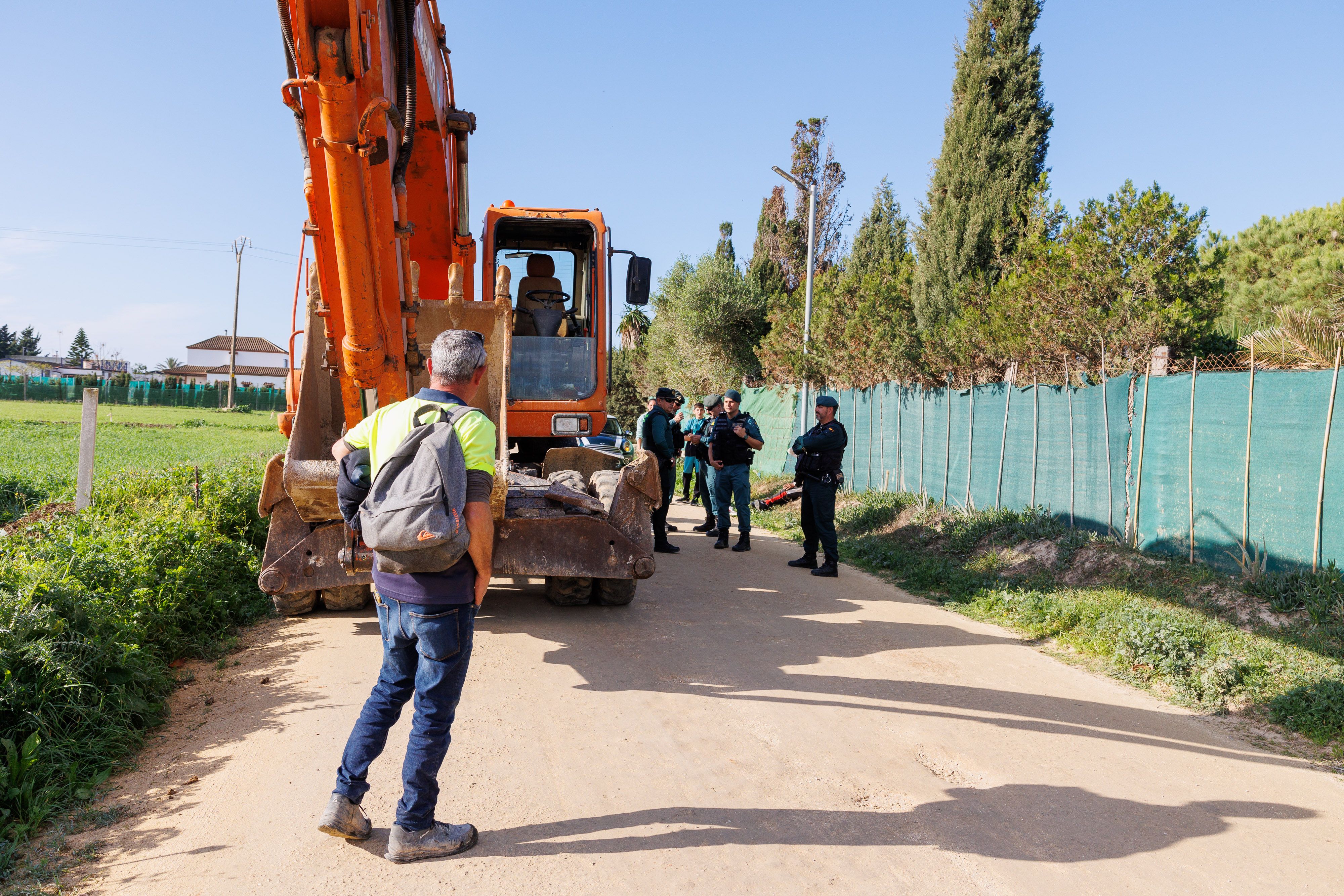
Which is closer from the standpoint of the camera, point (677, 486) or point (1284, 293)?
point (1284, 293)

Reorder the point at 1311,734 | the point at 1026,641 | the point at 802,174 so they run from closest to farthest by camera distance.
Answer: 1. the point at 1311,734
2. the point at 1026,641
3. the point at 802,174

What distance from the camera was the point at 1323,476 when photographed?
6.31m

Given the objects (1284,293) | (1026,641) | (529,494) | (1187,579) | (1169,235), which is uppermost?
(1284,293)

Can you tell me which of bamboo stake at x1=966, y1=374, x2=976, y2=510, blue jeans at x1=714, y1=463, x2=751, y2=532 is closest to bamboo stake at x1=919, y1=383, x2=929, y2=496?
bamboo stake at x1=966, y1=374, x2=976, y2=510

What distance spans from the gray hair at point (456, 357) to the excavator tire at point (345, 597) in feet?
11.2

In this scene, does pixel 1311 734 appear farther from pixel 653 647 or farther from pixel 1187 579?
pixel 653 647

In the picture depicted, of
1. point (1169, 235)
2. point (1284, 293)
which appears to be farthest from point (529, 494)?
point (1284, 293)

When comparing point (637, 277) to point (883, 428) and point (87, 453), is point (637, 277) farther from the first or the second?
point (883, 428)

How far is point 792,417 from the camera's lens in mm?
19203

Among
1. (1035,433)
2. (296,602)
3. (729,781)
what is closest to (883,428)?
(1035,433)

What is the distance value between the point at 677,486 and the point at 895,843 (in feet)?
53.9

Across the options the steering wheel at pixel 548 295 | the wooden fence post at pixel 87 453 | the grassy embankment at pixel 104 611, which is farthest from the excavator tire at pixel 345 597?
the steering wheel at pixel 548 295

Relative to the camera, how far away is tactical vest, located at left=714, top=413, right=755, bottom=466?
10.5 metres

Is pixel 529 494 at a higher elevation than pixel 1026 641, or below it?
higher
